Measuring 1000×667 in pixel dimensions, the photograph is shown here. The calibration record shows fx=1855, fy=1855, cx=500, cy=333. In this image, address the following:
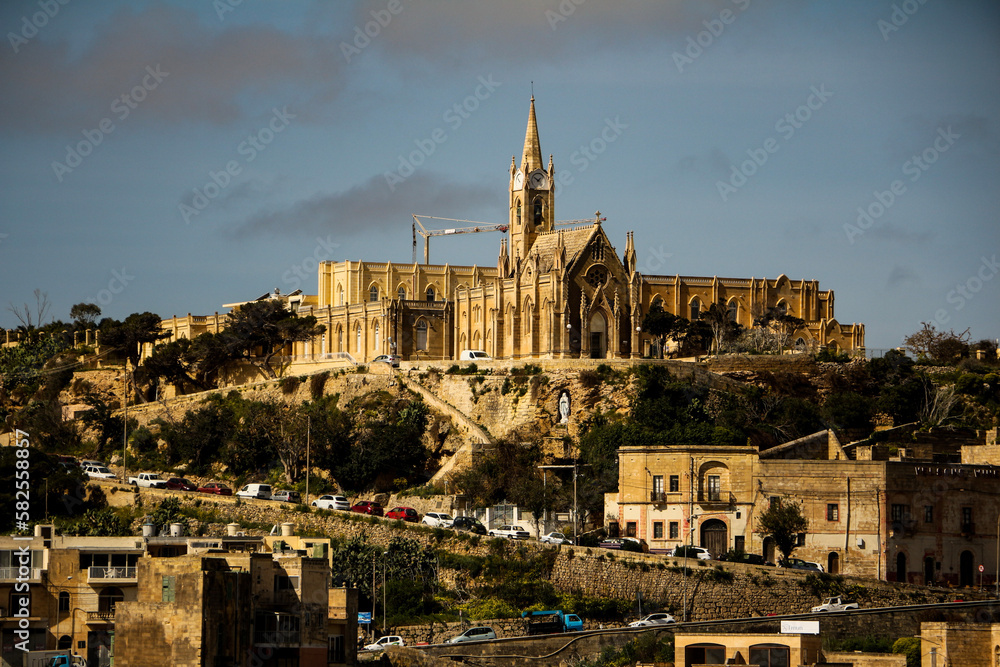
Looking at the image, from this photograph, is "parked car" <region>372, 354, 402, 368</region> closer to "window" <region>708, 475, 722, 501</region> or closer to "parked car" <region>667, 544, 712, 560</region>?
"window" <region>708, 475, 722, 501</region>

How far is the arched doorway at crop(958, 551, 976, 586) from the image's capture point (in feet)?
249

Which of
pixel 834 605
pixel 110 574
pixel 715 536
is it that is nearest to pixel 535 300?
pixel 715 536

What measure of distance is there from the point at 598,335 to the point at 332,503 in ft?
80.2

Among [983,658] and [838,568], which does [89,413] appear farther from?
[983,658]

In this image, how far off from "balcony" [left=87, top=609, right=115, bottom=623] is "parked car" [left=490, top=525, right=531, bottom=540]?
20.7 meters

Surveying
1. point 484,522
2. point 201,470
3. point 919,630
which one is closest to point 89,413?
point 201,470

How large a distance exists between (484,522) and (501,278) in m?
26.9

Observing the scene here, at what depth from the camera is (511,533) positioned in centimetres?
7981

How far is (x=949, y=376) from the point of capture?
3959 inches

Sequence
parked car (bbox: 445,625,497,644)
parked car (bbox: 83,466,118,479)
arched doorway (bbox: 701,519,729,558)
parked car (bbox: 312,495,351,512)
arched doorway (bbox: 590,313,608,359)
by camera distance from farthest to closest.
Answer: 1. arched doorway (bbox: 590,313,608,359)
2. parked car (bbox: 83,466,118,479)
3. parked car (bbox: 312,495,351,512)
4. arched doorway (bbox: 701,519,729,558)
5. parked car (bbox: 445,625,497,644)

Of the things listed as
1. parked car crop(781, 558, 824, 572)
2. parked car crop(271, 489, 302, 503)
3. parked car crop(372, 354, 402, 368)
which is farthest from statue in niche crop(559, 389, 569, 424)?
parked car crop(781, 558, 824, 572)

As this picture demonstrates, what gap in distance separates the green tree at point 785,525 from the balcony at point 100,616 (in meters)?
27.1

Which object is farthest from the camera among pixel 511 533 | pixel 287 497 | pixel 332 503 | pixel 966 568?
pixel 287 497

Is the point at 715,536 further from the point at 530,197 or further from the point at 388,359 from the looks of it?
the point at 530,197
